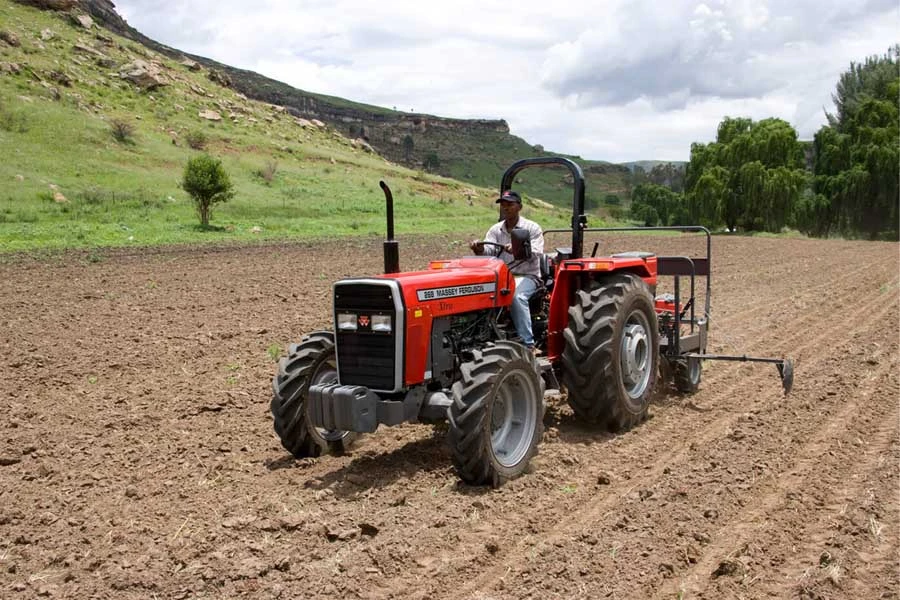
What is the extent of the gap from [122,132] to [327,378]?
41.9 meters

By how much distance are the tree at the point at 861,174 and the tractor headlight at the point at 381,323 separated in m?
39.7

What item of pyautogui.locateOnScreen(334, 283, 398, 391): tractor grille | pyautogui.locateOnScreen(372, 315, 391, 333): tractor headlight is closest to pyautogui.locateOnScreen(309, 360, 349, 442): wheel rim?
pyautogui.locateOnScreen(334, 283, 398, 391): tractor grille

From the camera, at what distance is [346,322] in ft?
17.5

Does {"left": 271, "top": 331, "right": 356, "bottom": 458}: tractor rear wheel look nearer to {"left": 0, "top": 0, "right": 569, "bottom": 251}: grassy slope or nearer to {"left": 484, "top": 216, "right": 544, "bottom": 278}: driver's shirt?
{"left": 484, "top": 216, "right": 544, "bottom": 278}: driver's shirt

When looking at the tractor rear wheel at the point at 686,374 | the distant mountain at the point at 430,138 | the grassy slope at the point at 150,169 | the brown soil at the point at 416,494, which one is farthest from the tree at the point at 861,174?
the distant mountain at the point at 430,138

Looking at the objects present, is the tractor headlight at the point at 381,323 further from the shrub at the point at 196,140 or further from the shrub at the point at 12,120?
the shrub at the point at 196,140

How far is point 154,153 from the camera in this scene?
140 feet

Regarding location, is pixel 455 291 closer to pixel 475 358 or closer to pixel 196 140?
pixel 475 358

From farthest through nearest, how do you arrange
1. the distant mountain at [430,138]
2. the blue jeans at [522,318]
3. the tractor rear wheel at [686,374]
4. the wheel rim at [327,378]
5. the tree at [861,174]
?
1. the distant mountain at [430,138]
2. the tree at [861,174]
3. the tractor rear wheel at [686,374]
4. the blue jeans at [522,318]
5. the wheel rim at [327,378]

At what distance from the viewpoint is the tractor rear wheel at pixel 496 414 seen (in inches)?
193

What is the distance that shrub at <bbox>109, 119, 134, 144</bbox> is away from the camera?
141 ft

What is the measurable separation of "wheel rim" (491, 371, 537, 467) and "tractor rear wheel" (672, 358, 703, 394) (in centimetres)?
272

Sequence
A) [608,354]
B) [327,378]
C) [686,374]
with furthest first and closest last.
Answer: [686,374], [608,354], [327,378]

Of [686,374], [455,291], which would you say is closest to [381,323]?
[455,291]
